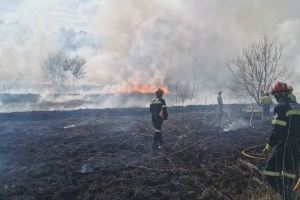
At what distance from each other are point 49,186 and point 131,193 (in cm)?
178

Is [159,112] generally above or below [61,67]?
below

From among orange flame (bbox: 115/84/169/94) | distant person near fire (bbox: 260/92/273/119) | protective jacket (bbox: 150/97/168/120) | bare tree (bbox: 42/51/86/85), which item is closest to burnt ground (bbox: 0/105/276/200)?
protective jacket (bbox: 150/97/168/120)

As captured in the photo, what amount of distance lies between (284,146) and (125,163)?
4590 mm

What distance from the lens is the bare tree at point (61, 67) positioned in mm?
46594

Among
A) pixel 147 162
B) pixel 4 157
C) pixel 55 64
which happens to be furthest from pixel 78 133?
pixel 55 64

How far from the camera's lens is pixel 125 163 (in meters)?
9.62

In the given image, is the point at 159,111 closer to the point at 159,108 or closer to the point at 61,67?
the point at 159,108

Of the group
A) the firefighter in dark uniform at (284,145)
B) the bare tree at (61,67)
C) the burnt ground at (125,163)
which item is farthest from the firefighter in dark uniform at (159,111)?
the bare tree at (61,67)

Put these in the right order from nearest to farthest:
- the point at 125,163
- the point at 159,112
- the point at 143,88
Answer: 1. the point at 125,163
2. the point at 159,112
3. the point at 143,88

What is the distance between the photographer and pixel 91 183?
779 centimetres

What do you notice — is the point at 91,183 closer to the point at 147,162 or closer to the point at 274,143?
the point at 147,162

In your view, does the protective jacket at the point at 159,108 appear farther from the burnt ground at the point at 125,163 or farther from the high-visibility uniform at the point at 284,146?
the high-visibility uniform at the point at 284,146

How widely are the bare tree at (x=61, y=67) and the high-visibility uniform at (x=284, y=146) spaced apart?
136 feet

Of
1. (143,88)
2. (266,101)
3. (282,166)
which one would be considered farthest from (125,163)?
(143,88)
